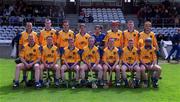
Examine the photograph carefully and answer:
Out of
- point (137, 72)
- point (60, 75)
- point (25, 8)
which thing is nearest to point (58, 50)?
point (60, 75)

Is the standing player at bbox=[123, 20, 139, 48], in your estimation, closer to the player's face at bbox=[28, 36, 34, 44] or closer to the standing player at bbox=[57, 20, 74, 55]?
the standing player at bbox=[57, 20, 74, 55]

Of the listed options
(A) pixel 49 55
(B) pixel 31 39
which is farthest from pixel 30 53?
(A) pixel 49 55

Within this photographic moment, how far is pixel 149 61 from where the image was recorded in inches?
556

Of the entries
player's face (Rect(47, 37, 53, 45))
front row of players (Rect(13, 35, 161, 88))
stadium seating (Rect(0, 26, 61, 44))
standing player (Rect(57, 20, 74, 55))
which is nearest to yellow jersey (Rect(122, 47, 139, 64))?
front row of players (Rect(13, 35, 161, 88))

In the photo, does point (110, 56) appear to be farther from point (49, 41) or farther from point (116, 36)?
point (49, 41)

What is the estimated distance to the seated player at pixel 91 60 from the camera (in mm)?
13758

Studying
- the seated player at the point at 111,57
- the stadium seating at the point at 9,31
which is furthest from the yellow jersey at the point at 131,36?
the stadium seating at the point at 9,31

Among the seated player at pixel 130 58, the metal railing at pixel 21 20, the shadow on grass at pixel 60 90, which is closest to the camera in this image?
the shadow on grass at pixel 60 90

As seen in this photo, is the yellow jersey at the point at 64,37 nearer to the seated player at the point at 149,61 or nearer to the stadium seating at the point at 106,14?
the seated player at the point at 149,61

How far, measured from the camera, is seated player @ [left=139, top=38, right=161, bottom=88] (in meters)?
13.9

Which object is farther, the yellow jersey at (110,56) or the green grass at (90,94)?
the yellow jersey at (110,56)

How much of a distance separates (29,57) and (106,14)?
20.6 m

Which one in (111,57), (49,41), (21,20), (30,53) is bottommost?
(21,20)

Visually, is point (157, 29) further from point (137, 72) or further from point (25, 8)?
point (137, 72)
